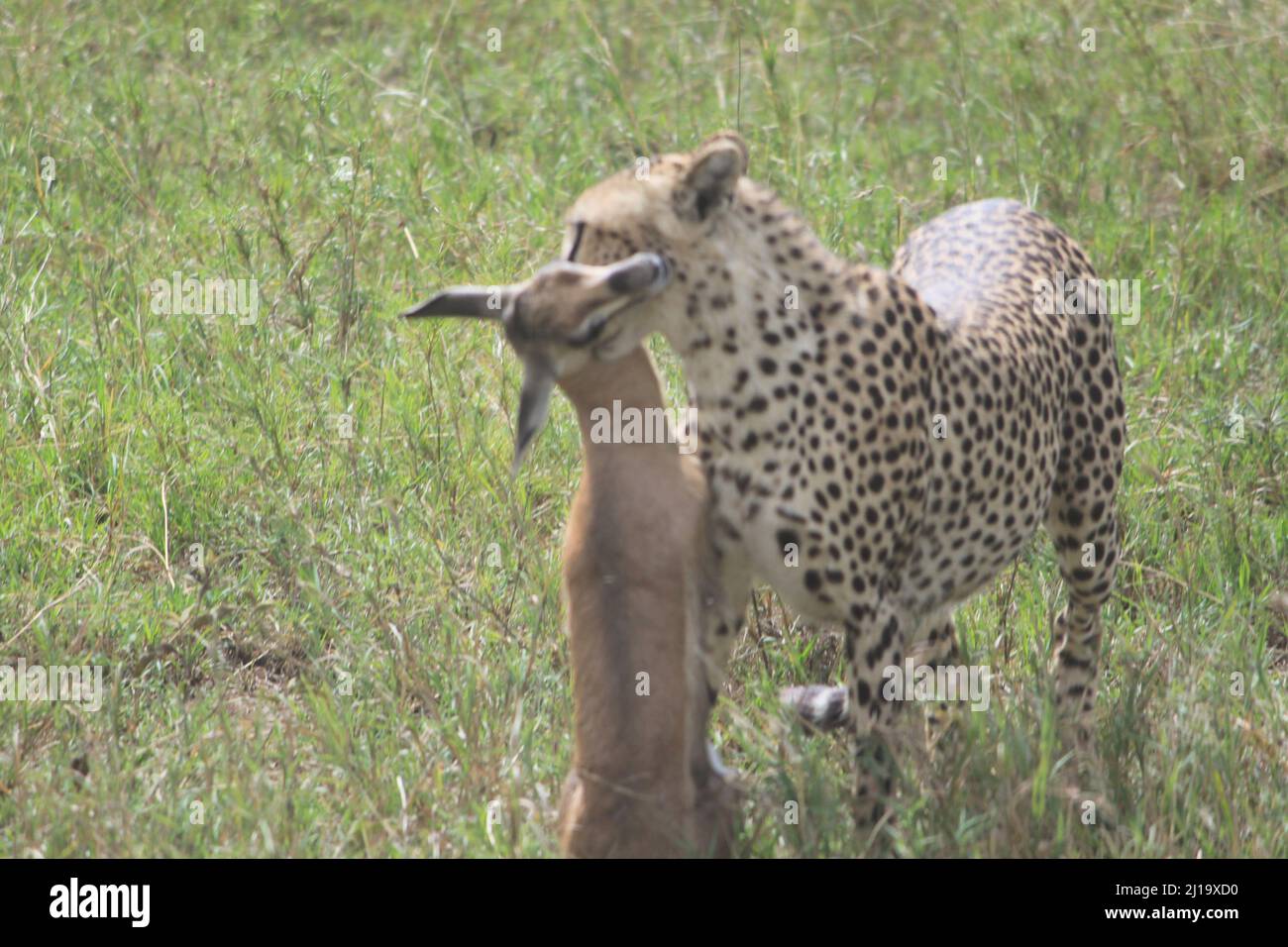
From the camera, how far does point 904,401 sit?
3797 mm

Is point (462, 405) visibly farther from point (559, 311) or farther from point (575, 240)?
point (559, 311)

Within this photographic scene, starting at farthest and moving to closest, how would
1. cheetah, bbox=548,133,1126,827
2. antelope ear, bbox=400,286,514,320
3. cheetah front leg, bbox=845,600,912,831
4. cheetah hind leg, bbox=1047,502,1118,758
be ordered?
cheetah hind leg, bbox=1047,502,1118,758, cheetah front leg, bbox=845,600,912,831, cheetah, bbox=548,133,1126,827, antelope ear, bbox=400,286,514,320

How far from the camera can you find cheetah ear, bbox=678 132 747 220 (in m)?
3.41

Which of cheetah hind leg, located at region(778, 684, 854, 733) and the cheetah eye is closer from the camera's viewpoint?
the cheetah eye

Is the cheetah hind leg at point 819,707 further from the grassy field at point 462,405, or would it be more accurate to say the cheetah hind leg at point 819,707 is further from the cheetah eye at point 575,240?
the cheetah eye at point 575,240

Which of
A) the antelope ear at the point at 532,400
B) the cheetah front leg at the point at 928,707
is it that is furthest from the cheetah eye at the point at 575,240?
the cheetah front leg at the point at 928,707

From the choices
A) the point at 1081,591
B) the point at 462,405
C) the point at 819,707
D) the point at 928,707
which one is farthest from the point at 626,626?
the point at 462,405

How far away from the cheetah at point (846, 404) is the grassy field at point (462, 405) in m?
0.36

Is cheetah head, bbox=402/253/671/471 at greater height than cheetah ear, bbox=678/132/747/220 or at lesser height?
lesser

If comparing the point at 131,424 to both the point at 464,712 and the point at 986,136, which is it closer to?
the point at 464,712

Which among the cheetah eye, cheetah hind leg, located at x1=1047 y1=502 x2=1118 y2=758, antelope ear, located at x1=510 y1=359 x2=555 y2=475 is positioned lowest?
cheetah hind leg, located at x1=1047 y1=502 x2=1118 y2=758

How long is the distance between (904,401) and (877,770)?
0.77m

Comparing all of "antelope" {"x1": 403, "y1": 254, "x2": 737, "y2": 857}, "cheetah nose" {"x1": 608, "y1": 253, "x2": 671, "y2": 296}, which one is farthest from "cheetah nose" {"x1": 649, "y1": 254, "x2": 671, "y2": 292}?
"antelope" {"x1": 403, "y1": 254, "x2": 737, "y2": 857}

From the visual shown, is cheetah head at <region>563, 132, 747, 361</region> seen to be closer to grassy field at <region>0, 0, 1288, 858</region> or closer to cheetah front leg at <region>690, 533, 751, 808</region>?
cheetah front leg at <region>690, 533, 751, 808</region>
